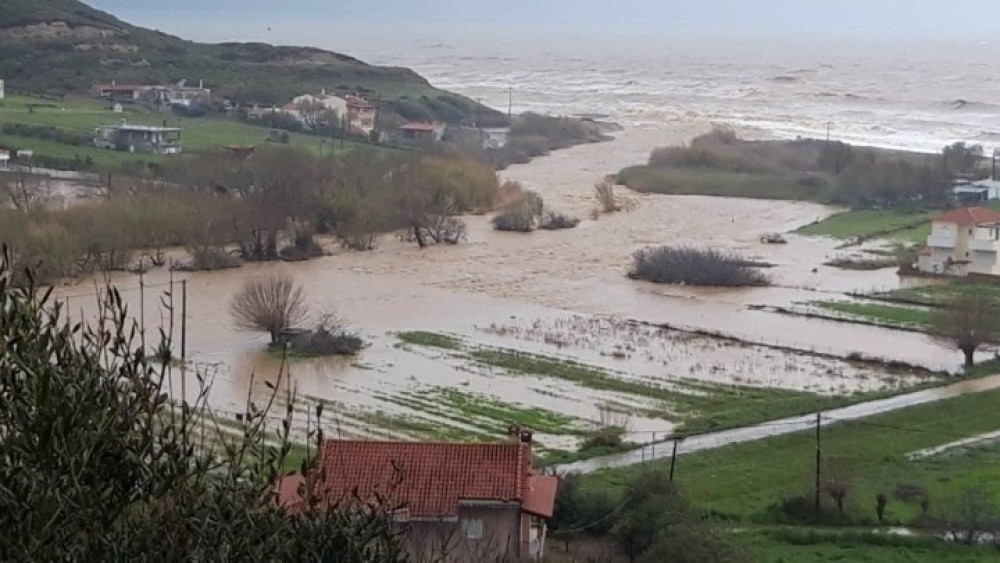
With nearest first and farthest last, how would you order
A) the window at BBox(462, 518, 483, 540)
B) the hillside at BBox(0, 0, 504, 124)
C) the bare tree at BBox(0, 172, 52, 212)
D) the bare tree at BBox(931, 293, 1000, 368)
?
the window at BBox(462, 518, 483, 540)
the bare tree at BBox(931, 293, 1000, 368)
the bare tree at BBox(0, 172, 52, 212)
the hillside at BBox(0, 0, 504, 124)

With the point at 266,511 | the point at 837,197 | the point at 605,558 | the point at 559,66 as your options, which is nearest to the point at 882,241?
the point at 837,197

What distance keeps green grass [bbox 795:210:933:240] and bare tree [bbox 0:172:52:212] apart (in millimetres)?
18414

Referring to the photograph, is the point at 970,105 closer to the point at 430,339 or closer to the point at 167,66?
the point at 167,66

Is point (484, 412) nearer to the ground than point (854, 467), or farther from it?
nearer to the ground

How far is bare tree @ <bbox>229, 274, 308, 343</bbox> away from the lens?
21.8m

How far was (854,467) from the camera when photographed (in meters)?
14.9

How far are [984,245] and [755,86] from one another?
203 ft

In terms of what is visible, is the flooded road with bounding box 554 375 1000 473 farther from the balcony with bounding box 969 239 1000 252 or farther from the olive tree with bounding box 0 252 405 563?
the olive tree with bounding box 0 252 405 563

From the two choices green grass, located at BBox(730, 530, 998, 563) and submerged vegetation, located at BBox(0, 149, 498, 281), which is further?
submerged vegetation, located at BBox(0, 149, 498, 281)

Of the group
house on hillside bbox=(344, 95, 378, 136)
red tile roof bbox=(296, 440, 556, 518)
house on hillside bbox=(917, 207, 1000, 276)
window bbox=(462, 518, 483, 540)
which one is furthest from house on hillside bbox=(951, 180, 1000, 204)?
window bbox=(462, 518, 483, 540)

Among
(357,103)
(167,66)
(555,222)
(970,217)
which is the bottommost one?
(555,222)

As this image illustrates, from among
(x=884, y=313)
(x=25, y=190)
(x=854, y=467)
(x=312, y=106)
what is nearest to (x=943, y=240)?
(x=884, y=313)

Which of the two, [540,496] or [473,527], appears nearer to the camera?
[473,527]

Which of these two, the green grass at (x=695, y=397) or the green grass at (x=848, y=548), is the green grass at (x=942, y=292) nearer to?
the green grass at (x=695, y=397)
